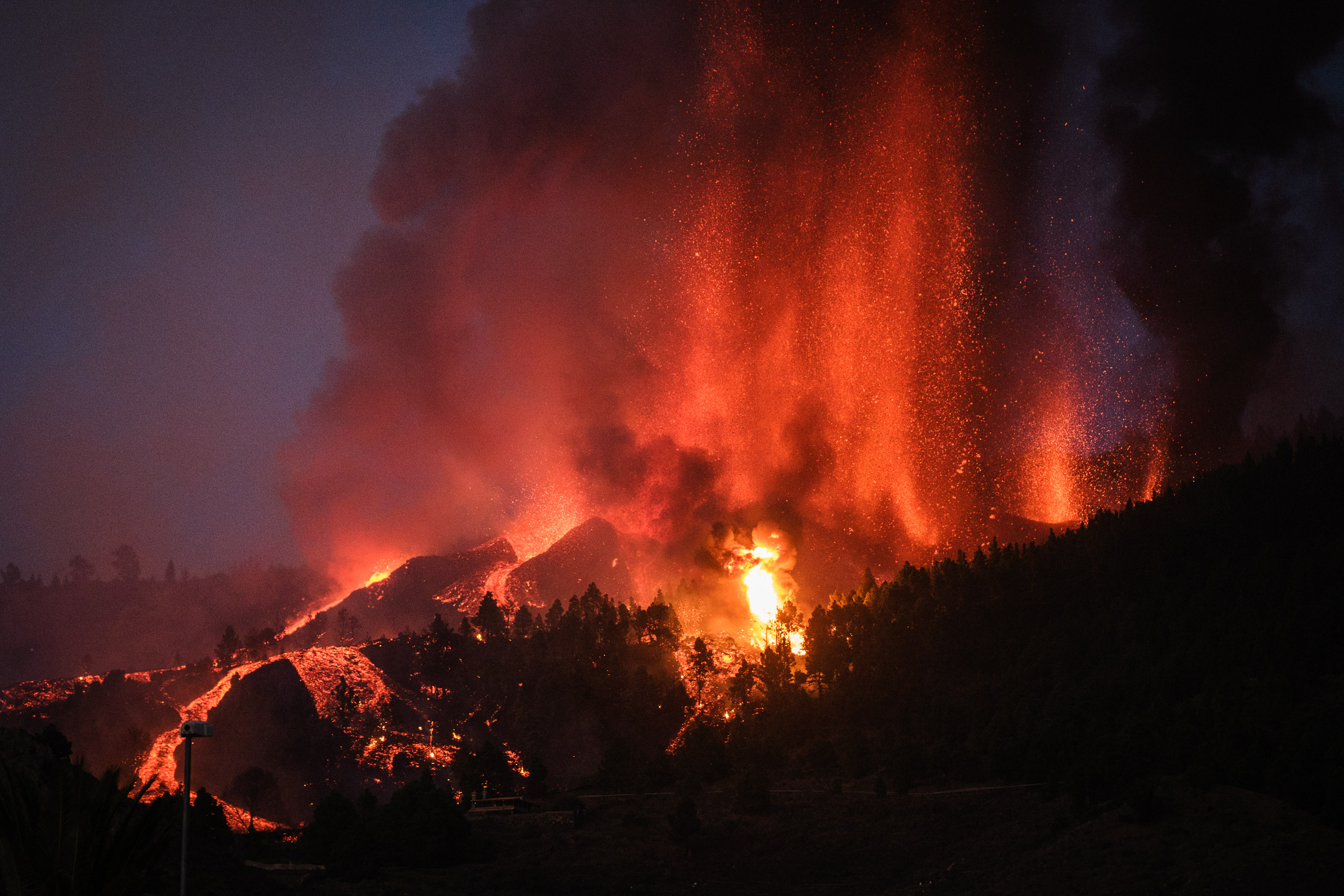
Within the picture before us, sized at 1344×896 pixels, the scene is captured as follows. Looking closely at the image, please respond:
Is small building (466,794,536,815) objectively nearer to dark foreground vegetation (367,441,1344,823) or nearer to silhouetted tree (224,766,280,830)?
dark foreground vegetation (367,441,1344,823)

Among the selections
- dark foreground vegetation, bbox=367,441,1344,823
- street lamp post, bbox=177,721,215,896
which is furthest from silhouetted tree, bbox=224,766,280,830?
street lamp post, bbox=177,721,215,896

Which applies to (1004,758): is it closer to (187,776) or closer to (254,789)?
(187,776)

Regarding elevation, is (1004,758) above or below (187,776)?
below

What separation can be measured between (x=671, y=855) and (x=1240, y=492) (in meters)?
107

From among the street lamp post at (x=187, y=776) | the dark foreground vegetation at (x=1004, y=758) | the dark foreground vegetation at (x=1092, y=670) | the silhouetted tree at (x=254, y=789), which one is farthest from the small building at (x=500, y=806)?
the street lamp post at (x=187, y=776)

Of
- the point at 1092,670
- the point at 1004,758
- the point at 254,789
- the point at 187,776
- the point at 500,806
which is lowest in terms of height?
the point at 500,806

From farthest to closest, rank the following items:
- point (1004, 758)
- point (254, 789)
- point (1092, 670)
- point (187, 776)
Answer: point (254, 789) → point (1092, 670) → point (1004, 758) → point (187, 776)

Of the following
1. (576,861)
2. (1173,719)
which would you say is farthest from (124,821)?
(1173,719)

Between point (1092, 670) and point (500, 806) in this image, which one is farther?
point (1092, 670)

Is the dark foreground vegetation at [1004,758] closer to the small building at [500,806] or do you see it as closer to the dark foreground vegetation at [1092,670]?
the dark foreground vegetation at [1092,670]

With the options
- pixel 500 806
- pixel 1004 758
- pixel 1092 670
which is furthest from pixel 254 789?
pixel 1092 670

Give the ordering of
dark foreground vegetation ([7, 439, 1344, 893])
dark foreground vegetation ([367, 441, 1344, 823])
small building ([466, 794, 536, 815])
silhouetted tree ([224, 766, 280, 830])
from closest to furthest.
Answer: dark foreground vegetation ([7, 439, 1344, 893])
dark foreground vegetation ([367, 441, 1344, 823])
small building ([466, 794, 536, 815])
silhouetted tree ([224, 766, 280, 830])

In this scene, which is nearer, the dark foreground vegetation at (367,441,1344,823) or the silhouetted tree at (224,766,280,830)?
the dark foreground vegetation at (367,441,1344,823)

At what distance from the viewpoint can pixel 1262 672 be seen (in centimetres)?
10281
